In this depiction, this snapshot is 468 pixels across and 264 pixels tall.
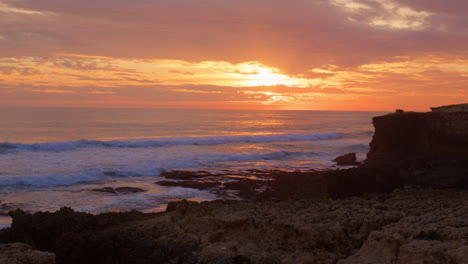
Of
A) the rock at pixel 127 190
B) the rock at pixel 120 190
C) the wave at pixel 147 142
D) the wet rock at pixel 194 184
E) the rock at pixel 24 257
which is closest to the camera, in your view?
the rock at pixel 24 257

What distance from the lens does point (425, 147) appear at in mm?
23719

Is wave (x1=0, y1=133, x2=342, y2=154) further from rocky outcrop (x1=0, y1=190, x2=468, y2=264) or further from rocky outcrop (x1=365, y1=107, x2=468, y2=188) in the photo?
rocky outcrop (x1=0, y1=190, x2=468, y2=264)

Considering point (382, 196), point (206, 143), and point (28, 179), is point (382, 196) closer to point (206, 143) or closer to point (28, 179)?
point (28, 179)

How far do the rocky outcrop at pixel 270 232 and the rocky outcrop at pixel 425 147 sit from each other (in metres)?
9.50

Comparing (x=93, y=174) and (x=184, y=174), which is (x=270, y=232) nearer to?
(x=184, y=174)

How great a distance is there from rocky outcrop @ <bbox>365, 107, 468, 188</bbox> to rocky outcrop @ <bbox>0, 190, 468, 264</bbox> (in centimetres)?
950

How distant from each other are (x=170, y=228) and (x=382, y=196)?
17.6ft

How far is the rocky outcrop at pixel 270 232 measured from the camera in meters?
Result: 7.30

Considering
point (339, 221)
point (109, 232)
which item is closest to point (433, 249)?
point (339, 221)

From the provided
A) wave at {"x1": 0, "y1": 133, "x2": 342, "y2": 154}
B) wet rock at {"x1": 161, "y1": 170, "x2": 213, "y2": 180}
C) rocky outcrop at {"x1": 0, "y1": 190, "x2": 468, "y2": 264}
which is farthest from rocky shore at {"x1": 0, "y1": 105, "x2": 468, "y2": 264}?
wave at {"x1": 0, "y1": 133, "x2": 342, "y2": 154}

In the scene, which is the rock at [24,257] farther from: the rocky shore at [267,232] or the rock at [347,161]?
the rock at [347,161]

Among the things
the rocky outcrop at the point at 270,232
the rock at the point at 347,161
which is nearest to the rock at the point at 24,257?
the rocky outcrop at the point at 270,232

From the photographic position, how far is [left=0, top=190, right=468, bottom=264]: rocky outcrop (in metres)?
7.30

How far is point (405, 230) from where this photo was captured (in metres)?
7.60
